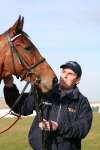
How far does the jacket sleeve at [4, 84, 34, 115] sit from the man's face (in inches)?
19.6

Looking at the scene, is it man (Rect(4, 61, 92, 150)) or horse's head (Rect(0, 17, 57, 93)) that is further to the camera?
horse's head (Rect(0, 17, 57, 93))

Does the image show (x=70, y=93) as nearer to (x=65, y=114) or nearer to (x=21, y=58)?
(x=65, y=114)

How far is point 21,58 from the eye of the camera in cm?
643

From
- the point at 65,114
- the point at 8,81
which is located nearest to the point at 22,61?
the point at 8,81

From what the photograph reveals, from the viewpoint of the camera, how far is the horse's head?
21.0 ft

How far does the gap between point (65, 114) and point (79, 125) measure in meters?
0.22

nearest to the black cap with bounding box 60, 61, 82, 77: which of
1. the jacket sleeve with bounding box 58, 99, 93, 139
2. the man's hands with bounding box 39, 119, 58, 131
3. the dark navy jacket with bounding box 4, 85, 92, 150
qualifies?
the dark navy jacket with bounding box 4, 85, 92, 150

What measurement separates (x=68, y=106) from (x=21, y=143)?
40.5 ft

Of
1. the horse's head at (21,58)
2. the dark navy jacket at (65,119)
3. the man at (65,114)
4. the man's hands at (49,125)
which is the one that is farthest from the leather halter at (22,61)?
the man's hands at (49,125)

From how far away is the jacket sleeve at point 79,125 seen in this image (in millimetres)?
6164

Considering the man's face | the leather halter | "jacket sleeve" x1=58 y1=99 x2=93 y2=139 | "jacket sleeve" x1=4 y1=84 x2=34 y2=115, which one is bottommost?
"jacket sleeve" x1=58 y1=99 x2=93 y2=139

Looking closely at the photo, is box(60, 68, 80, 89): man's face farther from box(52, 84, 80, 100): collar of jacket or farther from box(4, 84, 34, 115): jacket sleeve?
box(4, 84, 34, 115): jacket sleeve

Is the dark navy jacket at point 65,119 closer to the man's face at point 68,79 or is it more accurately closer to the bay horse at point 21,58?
the man's face at point 68,79

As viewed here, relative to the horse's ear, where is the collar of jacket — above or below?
below
